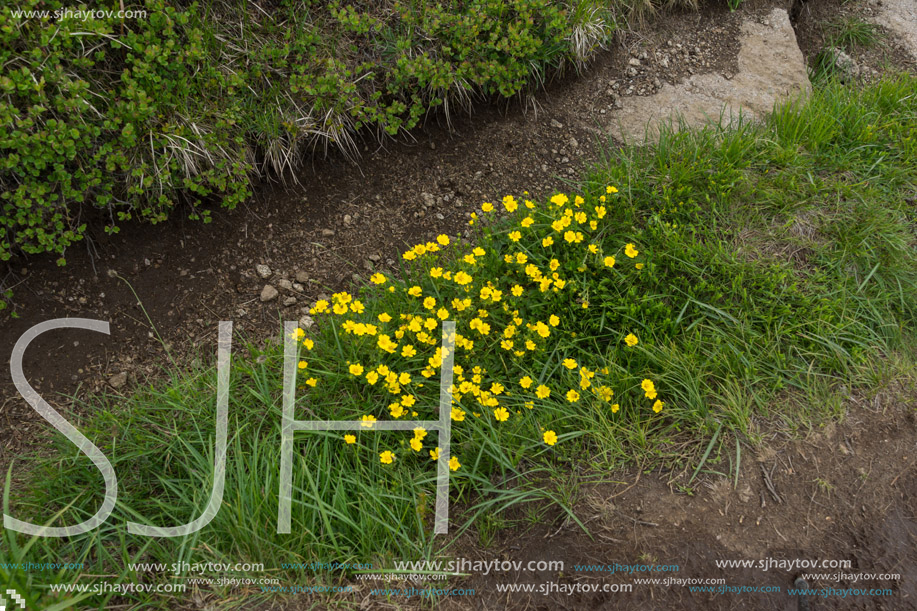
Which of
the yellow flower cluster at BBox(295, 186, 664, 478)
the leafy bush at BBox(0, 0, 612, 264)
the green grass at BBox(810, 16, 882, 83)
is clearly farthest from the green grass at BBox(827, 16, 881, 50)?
the yellow flower cluster at BBox(295, 186, 664, 478)

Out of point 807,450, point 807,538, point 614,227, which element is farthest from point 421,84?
point 807,538

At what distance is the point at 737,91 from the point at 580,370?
257 cm

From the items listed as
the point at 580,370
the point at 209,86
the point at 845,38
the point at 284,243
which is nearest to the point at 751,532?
the point at 580,370

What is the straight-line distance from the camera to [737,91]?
162 inches

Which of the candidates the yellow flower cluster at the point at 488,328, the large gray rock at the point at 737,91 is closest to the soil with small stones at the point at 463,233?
the large gray rock at the point at 737,91

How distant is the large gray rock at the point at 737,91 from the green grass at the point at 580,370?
0.47 metres

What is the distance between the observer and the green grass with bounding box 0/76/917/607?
2.29 meters

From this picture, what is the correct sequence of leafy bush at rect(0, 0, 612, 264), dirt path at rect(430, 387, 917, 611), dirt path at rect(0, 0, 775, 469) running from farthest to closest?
1. dirt path at rect(0, 0, 775, 469)
2. leafy bush at rect(0, 0, 612, 264)
3. dirt path at rect(430, 387, 917, 611)

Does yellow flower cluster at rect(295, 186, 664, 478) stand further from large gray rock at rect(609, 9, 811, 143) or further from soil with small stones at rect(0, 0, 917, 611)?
large gray rock at rect(609, 9, 811, 143)

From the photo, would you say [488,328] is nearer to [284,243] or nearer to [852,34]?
[284,243]

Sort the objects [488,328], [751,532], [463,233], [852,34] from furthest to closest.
Result: [852,34], [463,233], [488,328], [751,532]

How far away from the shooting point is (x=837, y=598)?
217cm

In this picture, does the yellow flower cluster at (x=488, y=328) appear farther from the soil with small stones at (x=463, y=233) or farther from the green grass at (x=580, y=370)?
the soil with small stones at (x=463, y=233)

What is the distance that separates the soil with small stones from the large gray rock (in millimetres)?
117
